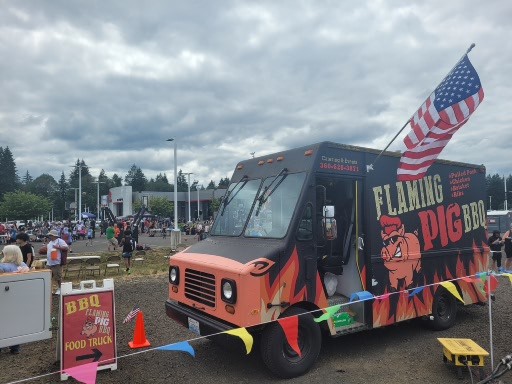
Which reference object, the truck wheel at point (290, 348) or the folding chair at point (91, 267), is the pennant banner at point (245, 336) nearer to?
the truck wheel at point (290, 348)

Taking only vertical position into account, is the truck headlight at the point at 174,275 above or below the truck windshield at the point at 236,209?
below

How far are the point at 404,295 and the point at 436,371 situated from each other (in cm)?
124

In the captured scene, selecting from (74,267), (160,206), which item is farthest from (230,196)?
(160,206)

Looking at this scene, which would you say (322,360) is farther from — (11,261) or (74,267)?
(74,267)

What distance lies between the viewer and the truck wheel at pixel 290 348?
15.8 feet

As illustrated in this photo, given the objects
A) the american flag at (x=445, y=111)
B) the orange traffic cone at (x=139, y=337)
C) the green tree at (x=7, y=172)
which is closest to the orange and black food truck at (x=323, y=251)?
the american flag at (x=445, y=111)

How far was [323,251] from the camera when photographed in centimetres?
582

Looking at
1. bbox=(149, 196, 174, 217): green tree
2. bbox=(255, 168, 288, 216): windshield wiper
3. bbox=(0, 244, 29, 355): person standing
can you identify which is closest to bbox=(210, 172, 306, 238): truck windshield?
bbox=(255, 168, 288, 216): windshield wiper

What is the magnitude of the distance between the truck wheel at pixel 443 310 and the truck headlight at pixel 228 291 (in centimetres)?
396

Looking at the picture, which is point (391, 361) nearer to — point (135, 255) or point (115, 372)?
point (115, 372)

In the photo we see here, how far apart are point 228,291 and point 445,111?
433 cm

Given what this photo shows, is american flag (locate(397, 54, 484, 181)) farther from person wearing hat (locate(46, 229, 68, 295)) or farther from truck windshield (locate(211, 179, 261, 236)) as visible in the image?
person wearing hat (locate(46, 229, 68, 295))

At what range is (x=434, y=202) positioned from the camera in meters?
6.97

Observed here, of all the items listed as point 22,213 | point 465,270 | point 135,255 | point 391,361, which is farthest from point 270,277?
point 22,213
